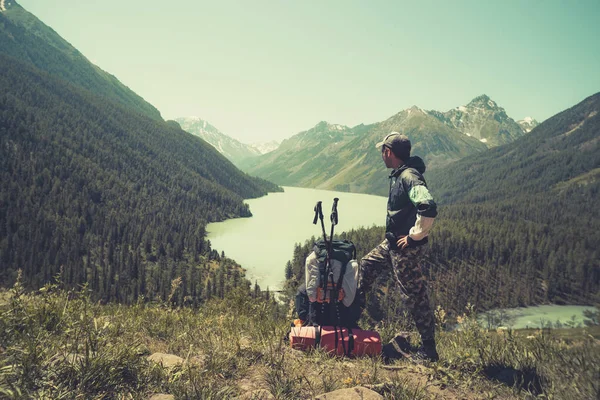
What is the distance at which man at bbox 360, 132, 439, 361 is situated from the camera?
594cm

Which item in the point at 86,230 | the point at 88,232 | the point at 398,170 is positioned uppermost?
the point at 398,170

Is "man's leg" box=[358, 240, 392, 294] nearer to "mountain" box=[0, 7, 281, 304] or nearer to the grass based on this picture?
the grass

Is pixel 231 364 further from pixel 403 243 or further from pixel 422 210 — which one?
pixel 422 210

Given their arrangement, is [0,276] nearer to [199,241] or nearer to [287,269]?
[199,241]

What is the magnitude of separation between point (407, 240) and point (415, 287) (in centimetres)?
115

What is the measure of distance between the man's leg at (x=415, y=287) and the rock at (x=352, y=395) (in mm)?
2680

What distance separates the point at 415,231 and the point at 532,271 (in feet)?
526

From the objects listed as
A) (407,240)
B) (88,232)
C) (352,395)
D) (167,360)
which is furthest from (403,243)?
(88,232)

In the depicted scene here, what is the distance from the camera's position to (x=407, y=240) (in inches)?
238

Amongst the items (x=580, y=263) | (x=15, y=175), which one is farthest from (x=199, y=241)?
(x=580, y=263)

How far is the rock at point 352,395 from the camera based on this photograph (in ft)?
12.9

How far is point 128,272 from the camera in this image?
105m

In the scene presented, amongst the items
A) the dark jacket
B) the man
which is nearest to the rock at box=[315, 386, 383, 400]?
the man

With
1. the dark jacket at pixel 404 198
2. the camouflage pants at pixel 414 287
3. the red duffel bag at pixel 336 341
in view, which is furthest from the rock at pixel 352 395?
the dark jacket at pixel 404 198
